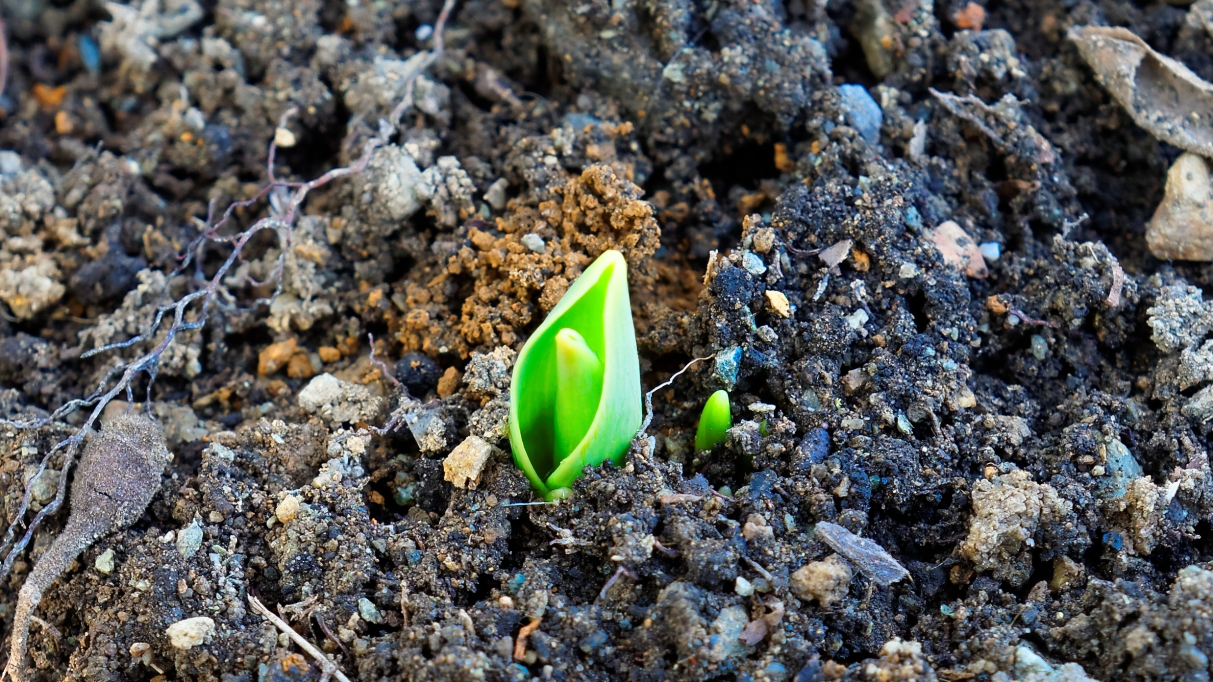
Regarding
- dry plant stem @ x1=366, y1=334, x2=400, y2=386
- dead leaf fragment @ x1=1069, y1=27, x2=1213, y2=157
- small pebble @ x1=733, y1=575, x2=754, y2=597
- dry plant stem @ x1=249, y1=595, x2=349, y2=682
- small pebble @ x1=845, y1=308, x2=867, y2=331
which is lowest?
dry plant stem @ x1=249, y1=595, x2=349, y2=682

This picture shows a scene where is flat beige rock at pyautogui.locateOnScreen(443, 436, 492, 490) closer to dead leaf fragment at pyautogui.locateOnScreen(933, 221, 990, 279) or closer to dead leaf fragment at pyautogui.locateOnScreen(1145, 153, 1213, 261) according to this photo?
dead leaf fragment at pyautogui.locateOnScreen(933, 221, 990, 279)

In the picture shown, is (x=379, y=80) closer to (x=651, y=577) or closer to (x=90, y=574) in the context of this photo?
(x=90, y=574)

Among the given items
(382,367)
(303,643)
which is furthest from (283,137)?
(303,643)

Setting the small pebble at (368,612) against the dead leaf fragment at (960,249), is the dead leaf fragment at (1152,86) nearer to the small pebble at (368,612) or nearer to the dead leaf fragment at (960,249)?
the dead leaf fragment at (960,249)

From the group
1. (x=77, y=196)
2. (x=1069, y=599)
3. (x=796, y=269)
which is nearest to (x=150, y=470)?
(x=77, y=196)

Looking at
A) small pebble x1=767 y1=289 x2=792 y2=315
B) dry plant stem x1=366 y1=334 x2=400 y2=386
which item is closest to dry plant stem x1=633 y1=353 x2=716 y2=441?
small pebble x1=767 y1=289 x2=792 y2=315
